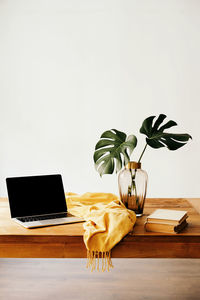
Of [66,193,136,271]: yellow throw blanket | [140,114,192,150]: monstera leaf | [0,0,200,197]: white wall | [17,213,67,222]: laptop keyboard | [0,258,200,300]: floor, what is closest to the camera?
[66,193,136,271]: yellow throw blanket

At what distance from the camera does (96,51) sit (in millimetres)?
3436

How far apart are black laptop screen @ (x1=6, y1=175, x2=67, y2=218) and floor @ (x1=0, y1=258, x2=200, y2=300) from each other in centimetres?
65

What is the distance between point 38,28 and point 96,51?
64 centimetres

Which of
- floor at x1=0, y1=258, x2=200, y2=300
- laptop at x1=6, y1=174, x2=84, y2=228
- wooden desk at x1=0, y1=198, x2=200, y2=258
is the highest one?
laptop at x1=6, y1=174, x2=84, y2=228

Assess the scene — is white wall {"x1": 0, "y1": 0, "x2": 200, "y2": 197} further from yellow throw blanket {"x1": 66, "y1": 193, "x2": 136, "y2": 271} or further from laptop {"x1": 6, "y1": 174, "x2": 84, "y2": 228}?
yellow throw blanket {"x1": 66, "y1": 193, "x2": 136, "y2": 271}

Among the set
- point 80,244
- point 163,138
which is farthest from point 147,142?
point 80,244

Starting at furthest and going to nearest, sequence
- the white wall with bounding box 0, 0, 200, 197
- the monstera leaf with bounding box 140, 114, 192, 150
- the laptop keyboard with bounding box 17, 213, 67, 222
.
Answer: the white wall with bounding box 0, 0, 200, 197 < the monstera leaf with bounding box 140, 114, 192, 150 < the laptop keyboard with bounding box 17, 213, 67, 222

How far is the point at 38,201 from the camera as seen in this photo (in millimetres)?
1772

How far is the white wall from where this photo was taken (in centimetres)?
338

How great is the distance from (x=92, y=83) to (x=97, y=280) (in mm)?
1944

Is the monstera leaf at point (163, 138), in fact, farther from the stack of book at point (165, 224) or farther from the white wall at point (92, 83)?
the white wall at point (92, 83)

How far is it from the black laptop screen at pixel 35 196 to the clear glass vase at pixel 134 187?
34cm

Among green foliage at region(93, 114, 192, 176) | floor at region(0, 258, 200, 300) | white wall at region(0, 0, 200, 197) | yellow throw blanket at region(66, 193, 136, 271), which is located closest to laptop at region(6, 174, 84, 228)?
yellow throw blanket at region(66, 193, 136, 271)

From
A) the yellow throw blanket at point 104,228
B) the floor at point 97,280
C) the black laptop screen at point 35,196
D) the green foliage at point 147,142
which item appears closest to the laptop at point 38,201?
the black laptop screen at point 35,196
